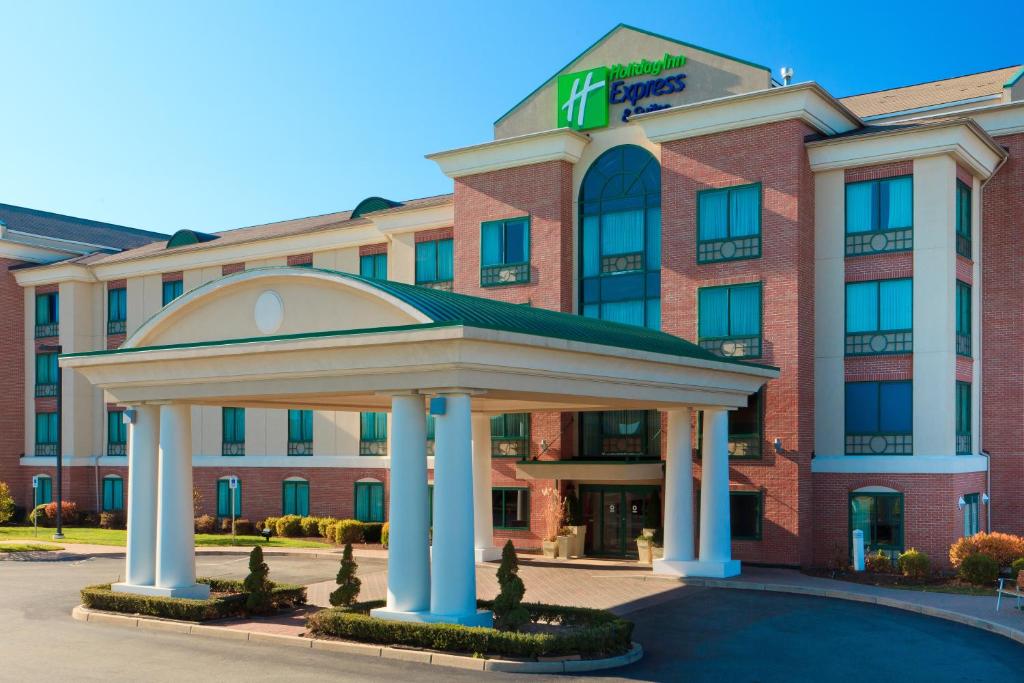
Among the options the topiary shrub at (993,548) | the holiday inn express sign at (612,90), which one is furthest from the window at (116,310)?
the topiary shrub at (993,548)

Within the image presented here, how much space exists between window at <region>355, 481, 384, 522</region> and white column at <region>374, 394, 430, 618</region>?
23.0 meters

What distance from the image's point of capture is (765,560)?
31.5m

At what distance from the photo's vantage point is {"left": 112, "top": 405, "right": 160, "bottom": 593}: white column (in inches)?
957

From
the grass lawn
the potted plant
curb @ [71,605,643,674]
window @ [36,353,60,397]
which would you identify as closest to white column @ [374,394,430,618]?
curb @ [71,605,643,674]

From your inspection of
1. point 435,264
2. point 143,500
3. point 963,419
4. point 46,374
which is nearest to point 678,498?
point 963,419

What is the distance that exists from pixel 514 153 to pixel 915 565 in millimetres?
18078

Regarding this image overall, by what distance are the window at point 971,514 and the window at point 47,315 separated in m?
41.0

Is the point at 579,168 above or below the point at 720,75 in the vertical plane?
below

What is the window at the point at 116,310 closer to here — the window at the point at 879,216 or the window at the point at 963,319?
the window at the point at 879,216

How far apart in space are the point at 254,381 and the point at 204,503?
1085 inches

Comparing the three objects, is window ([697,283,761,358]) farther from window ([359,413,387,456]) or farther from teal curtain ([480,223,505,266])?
window ([359,413,387,456])

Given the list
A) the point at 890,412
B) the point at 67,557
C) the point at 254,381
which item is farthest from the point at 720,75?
the point at 67,557

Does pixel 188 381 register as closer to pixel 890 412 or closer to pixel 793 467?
pixel 793 467

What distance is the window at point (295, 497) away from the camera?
45.6 meters
